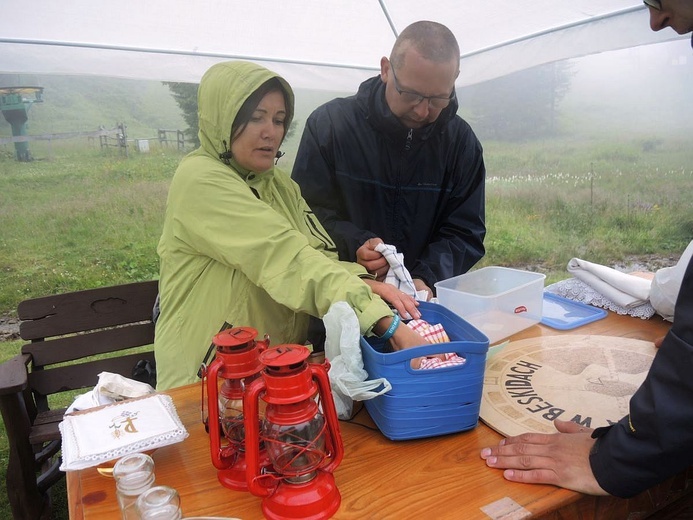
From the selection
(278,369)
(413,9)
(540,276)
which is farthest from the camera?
(413,9)

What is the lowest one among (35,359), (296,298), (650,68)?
(35,359)

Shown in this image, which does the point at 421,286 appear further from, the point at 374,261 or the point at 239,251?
the point at 239,251

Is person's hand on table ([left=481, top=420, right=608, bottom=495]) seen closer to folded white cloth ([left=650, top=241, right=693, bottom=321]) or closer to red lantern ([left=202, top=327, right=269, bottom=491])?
red lantern ([left=202, top=327, right=269, bottom=491])

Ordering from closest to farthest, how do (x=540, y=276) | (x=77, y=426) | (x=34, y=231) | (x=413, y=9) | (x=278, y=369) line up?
(x=278, y=369), (x=77, y=426), (x=540, y=276), (x=413, y=9), (x=34, y=231)

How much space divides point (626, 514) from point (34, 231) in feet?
18.0

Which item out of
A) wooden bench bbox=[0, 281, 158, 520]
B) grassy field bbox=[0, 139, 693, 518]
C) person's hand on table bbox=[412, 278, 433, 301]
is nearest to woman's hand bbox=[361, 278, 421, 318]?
person's hand on table bbox=[412, 278, 433, 301]

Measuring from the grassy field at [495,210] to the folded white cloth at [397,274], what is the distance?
3.46 m

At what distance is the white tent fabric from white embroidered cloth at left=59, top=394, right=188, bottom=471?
73.7 inches

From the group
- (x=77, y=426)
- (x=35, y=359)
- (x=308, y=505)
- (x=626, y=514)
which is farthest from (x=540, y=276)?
(x=35, y=359)

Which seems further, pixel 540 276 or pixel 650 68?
pixel 650 68

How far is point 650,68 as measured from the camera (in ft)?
17.8

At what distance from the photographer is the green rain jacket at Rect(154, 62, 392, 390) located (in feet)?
4.52

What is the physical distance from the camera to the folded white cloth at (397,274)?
1.89 metres

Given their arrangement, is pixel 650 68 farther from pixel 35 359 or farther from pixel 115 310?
pixel 35 359
